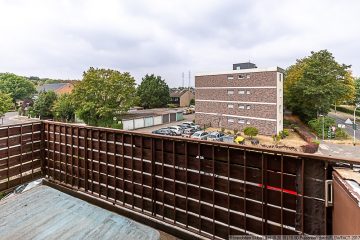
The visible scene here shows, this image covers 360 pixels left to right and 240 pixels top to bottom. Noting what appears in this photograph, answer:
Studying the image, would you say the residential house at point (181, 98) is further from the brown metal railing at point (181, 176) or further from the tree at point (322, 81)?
the brown metal railing at point (181, 176)

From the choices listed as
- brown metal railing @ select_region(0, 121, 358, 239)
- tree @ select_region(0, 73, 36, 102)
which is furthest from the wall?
tree @ select_region(0, 73, 36, 102)

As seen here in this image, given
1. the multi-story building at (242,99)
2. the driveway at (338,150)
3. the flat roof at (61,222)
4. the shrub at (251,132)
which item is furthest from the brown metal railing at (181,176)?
the multi-story building at (242,99)

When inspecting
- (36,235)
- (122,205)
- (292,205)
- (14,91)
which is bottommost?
(122,205)

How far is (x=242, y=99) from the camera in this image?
22.9 meters

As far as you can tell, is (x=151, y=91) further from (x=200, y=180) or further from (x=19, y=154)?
(x=200, y=180)

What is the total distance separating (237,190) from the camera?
10.5ft

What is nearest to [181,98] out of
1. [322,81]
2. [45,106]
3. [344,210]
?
[45,106]

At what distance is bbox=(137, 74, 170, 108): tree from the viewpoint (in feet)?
128

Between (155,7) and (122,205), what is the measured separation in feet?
31.8

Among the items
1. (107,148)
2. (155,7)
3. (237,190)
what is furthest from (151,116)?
(237,190)

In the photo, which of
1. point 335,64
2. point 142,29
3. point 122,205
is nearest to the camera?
point 122,205

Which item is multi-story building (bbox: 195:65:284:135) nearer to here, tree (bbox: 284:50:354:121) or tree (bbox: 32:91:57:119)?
tree (bbox: 284:50:354:121)

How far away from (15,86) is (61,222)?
53653 mm

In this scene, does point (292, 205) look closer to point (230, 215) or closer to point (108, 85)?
point (230, 215)
